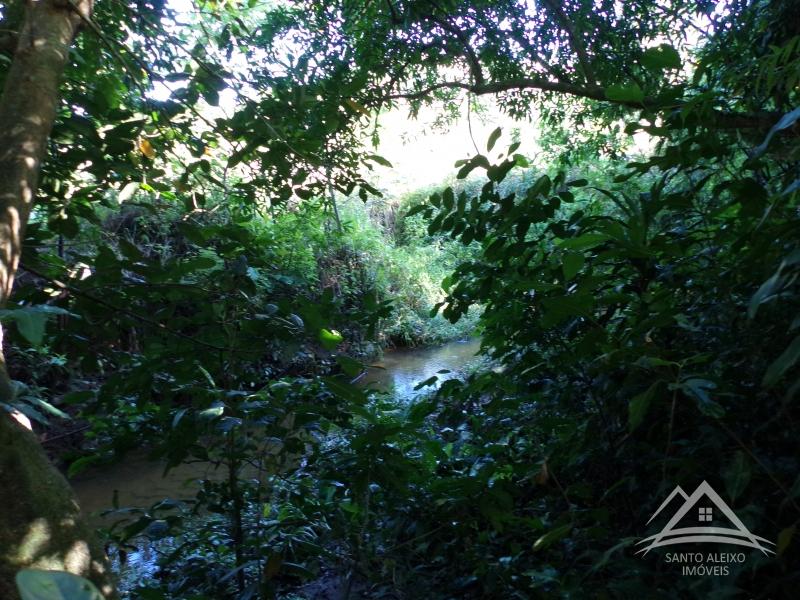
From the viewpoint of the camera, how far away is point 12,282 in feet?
3.22

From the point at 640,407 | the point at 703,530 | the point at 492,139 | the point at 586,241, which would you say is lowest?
the point at 703,530

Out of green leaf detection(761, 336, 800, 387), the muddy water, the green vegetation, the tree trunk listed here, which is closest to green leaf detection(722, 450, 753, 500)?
the green vegetation

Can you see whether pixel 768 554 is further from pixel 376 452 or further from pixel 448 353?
pixel 448 353

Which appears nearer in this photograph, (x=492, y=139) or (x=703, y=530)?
(x=703, y=530)

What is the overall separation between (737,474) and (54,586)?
1185mm

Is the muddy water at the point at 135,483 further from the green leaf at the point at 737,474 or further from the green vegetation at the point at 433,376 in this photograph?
the green leaf at the point at 737,474

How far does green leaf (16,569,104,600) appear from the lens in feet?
1.26

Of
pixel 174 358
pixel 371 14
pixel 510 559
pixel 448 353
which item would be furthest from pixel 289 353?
pixel 448 353

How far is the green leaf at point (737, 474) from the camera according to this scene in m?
1.10

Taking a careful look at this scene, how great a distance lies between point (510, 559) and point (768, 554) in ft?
2.91

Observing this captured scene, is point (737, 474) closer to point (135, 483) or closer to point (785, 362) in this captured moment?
point (785, 362)

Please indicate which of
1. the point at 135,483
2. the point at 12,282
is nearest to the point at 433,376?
the point at 12,282

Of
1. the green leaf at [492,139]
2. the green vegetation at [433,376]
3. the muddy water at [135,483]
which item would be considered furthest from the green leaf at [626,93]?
the muddy water at [135,483]

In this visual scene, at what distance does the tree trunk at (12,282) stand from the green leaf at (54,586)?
0.28 metres
